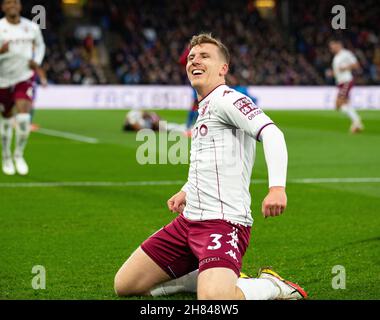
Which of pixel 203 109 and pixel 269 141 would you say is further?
pixel 203 109

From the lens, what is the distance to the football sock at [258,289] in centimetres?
523

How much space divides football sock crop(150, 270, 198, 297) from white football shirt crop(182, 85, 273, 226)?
509mm

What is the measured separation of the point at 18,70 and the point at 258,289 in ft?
26.3

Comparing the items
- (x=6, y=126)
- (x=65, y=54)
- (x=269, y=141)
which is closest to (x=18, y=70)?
(x=6, y=126)

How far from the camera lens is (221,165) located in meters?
5.41

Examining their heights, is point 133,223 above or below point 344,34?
below

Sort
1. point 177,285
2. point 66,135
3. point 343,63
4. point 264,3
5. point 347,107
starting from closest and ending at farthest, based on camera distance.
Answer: point 177,285 < point 66,135 < point 347,107 < point 343,63 < point 264,3

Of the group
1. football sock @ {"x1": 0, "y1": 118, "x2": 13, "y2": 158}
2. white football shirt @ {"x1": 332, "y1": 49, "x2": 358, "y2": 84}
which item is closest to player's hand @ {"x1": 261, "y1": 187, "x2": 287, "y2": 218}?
football sock @ {"x1": 0, "y1": 118, "x2": 13, "y2": 158}

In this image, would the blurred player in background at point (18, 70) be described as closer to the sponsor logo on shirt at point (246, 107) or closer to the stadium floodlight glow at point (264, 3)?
the sponsor logo on shirt at point (246, 107)

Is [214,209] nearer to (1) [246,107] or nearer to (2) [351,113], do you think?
(1) [246,107]

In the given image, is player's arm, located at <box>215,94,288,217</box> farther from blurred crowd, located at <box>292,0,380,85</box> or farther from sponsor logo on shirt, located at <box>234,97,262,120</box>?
blurred crowd, located at <box>292,0,380,85</box>

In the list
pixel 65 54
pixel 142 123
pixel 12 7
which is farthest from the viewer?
pixel 65 54

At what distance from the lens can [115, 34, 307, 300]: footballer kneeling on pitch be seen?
508 cm

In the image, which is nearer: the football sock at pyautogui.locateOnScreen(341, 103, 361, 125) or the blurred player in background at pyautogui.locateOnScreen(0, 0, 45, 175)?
the blurred player in background at pyautogui.locateOnScreen(0, 0, 45, 175)
